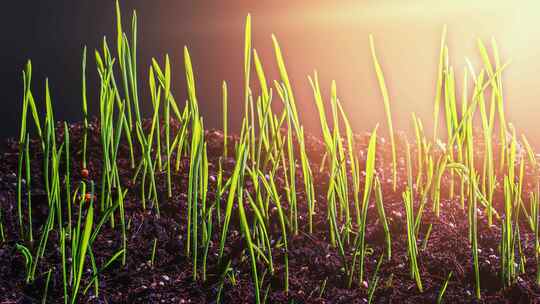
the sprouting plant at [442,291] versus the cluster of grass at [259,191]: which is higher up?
the cluster of grass at [259,191]

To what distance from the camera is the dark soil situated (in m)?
1.23

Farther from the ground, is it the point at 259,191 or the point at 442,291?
the point at 259,191

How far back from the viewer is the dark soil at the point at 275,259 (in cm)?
123

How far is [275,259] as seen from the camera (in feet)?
4.39

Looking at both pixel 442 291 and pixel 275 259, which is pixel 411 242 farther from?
A: pixel 275 259

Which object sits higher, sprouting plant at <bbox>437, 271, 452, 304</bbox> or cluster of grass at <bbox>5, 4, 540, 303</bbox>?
cluster of grass at <bbox>5, 4, 540, 303</bbox>

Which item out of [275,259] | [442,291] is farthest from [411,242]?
[275,259]

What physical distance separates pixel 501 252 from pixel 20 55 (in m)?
1.43

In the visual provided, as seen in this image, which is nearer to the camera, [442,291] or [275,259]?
[442,291]

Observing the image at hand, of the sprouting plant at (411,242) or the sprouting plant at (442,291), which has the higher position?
the sprouting plant at (411,242)

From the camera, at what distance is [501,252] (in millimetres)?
1337

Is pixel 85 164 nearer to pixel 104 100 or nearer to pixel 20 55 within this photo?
pixel 104 100

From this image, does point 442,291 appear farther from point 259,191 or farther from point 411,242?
point 259,191

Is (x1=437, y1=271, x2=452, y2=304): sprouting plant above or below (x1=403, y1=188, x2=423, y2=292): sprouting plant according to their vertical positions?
below
